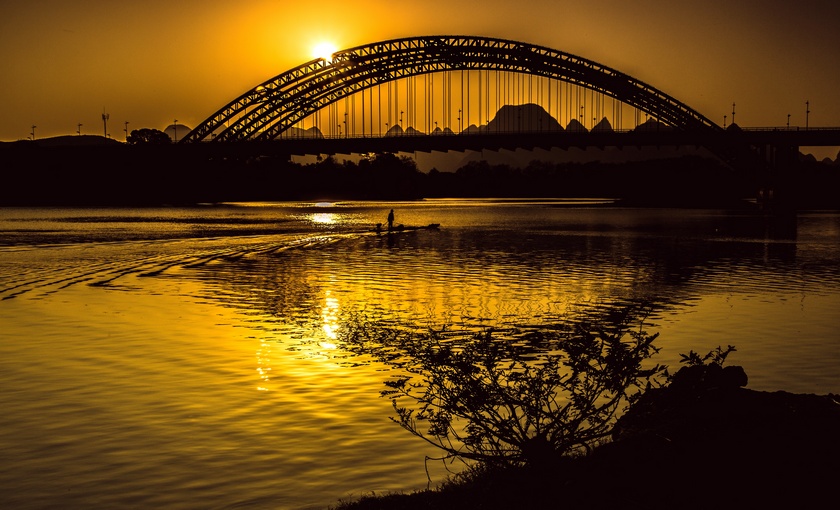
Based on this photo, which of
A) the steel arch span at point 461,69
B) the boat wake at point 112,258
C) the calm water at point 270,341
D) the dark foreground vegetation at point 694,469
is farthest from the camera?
the steel arch span at point 461,69

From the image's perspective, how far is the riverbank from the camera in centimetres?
671

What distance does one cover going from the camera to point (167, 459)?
9.67 m

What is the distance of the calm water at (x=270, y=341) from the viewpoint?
9352 mm

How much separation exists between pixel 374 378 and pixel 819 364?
24.7 feet

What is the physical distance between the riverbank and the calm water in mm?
1874

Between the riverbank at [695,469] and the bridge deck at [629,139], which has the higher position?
the bridge deck at [629,139]

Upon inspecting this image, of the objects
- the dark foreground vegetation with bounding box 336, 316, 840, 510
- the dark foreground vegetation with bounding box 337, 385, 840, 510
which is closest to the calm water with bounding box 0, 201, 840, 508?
the dark foreground vegetation with bounding box 336, 316, 840, 510

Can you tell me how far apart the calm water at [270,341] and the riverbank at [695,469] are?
1.87 metres

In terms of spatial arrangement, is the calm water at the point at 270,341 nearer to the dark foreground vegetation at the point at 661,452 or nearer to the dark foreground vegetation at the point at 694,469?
the dark foreground vegetation at the point at 661,452

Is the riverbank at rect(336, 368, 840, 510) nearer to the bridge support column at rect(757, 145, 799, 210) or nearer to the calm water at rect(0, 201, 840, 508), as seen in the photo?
the calm water at rect(0, 201, 840, 508)

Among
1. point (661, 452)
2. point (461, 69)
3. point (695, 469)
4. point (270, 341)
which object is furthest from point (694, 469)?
point (461, 69)

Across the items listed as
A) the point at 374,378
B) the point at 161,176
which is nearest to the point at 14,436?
the point at 374,378

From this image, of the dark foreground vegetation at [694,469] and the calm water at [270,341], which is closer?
the dark foreground vegetation at [694,469]

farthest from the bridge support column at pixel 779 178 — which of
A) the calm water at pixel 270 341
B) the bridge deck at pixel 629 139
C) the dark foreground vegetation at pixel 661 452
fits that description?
the dark foreground vegetation at pixel 661 452
